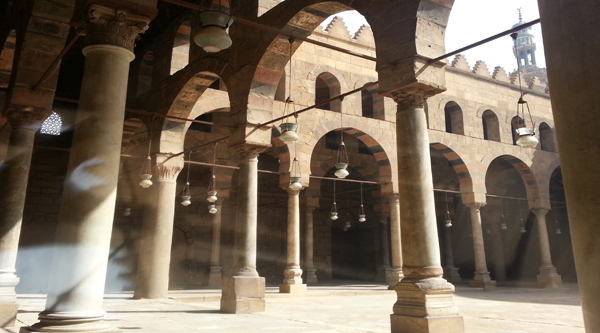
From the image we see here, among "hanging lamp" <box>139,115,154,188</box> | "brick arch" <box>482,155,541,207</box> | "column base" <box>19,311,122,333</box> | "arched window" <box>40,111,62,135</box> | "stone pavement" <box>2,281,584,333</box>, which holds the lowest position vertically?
"stone pavement" <box>2,281,584,333</box>

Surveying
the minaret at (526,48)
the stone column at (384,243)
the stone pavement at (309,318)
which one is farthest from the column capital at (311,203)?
the minaret at (526,48)

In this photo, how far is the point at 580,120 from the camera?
2375 mm

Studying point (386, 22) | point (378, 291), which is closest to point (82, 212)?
point (386, 22)

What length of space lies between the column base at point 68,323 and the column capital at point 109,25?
2.53 meters

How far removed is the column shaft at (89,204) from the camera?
400cm

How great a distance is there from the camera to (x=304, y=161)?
561 inches

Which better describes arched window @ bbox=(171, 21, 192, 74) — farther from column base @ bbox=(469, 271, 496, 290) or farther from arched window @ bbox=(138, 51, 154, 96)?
column base @ bbox=(469, 271, 496, 290)

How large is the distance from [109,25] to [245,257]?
4945 mm

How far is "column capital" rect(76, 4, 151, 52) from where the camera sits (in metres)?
4.59

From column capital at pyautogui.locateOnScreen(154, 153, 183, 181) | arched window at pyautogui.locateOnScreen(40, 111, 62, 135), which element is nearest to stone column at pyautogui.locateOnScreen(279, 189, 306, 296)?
column capital at pyautogui.locateOnScreen(154, 153, 183, 181)

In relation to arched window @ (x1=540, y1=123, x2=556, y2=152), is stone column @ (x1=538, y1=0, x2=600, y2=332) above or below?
below

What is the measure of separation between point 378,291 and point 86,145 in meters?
12.5

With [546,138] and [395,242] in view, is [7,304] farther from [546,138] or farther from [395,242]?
[546,138]

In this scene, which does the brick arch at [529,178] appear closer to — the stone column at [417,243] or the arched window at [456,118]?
the arched window at [456,118]
